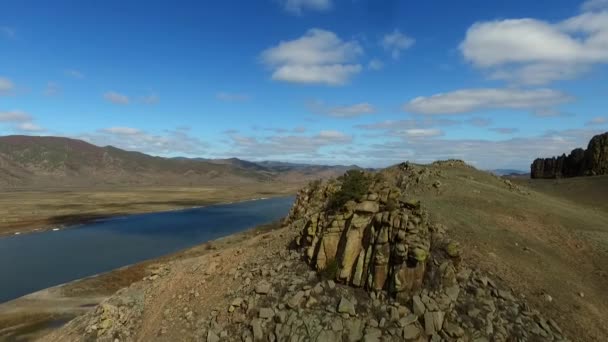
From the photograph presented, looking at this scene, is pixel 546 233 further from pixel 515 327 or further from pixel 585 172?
pixel 585 172

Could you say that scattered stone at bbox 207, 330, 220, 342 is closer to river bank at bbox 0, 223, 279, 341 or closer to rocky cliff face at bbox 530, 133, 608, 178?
river bank at bbox 0, 223, 279, 341

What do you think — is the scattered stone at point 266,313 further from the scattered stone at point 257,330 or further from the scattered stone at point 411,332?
the scattered stone at point 411,332

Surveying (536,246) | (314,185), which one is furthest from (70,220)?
(536,246)

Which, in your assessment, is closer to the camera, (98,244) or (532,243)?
(532,243)

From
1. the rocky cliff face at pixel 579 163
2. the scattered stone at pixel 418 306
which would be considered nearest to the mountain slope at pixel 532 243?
the scattered stone at pixel 418 306

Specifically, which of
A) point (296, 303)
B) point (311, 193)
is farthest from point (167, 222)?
point (296, 303)

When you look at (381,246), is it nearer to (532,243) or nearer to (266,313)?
(266,313)
